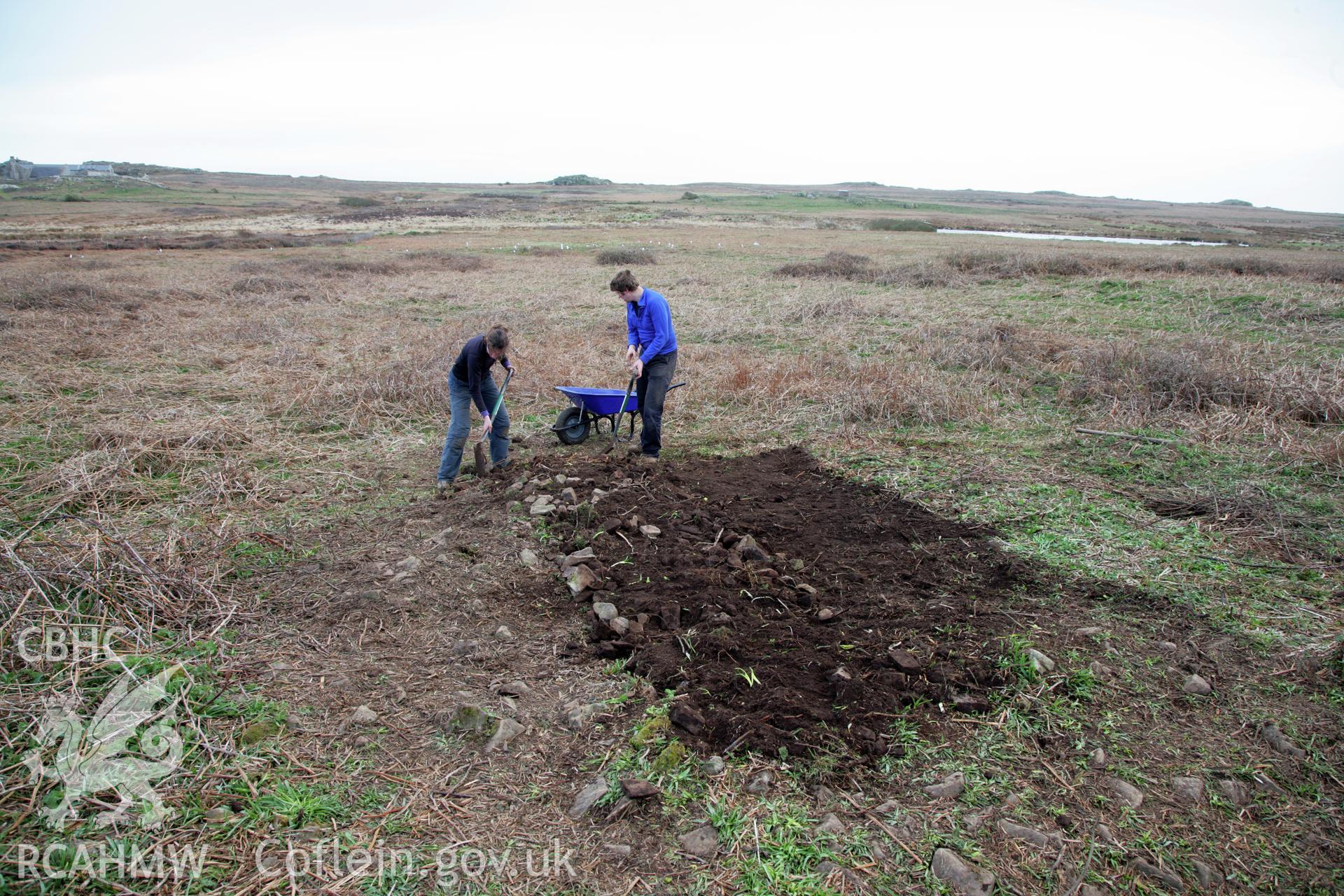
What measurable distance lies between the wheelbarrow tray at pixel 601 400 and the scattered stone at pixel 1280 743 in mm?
4902

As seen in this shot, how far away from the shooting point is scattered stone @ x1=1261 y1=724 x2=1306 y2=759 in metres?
2.99

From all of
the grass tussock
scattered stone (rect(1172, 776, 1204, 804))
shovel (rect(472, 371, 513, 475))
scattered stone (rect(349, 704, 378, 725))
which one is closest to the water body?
the grass tussock

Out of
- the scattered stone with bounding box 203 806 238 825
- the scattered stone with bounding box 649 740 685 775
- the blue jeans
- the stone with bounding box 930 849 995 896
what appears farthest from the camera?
the blue jeans

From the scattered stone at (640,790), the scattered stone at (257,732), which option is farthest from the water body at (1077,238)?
the scattered stone at (257,732)

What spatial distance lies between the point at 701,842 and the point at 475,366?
404 centimetres

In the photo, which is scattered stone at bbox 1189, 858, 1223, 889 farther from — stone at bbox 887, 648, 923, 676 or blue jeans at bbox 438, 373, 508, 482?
blue jeans at bbox 438, 373, 508, 482

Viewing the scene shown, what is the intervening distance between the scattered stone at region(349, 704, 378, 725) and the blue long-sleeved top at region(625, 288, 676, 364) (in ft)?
12.8

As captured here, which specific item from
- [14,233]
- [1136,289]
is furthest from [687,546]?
[14,233]

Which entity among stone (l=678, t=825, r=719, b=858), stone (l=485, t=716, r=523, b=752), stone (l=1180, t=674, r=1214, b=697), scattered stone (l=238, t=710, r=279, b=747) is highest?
stone (l=1180, t=674, r=1214, b=697)

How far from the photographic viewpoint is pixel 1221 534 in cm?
488

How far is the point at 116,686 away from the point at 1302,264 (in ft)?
85.1

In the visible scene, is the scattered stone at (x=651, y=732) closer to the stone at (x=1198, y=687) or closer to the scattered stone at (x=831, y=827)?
the scattered stone at (x=831, y=827)

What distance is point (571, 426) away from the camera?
710cm

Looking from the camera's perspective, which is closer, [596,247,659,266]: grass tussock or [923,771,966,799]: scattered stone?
[923,771,966,799]: scattered stone
